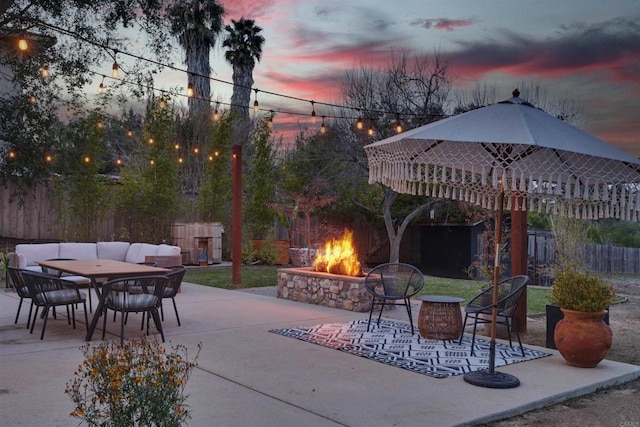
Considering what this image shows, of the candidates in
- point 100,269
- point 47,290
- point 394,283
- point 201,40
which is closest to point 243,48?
point 201,40

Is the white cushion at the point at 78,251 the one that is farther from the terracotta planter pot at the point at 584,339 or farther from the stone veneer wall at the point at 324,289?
the terracotta planter pot at the point at 584,339

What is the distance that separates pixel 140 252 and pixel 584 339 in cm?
798

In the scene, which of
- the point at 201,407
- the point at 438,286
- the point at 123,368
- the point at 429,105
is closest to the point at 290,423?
the point at 201,407

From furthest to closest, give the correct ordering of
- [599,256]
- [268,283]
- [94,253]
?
[599,256], [268,283], [94,253]

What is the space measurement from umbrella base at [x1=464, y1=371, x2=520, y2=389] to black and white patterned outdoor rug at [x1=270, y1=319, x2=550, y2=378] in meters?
0.19

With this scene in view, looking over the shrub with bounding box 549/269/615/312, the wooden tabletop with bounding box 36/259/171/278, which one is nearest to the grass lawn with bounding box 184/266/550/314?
the wooden tabletop with bounding box 36/259/171/278

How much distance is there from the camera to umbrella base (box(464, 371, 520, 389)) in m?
4.55

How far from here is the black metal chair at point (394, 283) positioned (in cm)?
669

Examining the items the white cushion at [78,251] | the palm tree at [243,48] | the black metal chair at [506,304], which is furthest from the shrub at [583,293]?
the palm tree at [243,48]

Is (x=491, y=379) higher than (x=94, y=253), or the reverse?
(x=94, y=253)

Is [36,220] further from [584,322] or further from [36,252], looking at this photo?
[584,322]

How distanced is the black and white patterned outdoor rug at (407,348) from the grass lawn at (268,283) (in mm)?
3396

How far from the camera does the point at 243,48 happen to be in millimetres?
22250

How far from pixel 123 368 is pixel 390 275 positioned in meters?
5.49
